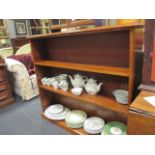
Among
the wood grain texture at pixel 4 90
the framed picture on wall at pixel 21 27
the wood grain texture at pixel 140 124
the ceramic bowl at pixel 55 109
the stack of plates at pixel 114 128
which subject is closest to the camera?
the wood grain texture at pixel 140 124

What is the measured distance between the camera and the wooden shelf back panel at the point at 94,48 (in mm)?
1366

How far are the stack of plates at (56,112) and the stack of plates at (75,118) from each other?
99mm

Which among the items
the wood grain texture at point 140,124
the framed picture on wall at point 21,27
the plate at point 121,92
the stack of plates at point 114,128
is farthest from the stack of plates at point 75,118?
the framed picture on wall at point 21,27

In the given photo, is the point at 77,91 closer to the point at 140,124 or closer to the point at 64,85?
the point at 64,85

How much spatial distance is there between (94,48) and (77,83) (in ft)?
1.47

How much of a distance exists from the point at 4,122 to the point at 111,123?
1516 mm

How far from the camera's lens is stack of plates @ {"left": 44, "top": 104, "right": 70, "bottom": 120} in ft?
6.54

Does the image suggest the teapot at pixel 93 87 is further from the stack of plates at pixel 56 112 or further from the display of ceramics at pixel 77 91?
the stack of plates at pixel 56 112

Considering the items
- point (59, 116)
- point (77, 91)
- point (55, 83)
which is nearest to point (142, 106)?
Result: point (77, 91)

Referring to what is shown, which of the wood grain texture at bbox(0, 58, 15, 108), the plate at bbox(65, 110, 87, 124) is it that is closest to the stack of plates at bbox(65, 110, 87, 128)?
the plate at bbox(65, 110, 87, 124)

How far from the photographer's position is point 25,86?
8.99 ft

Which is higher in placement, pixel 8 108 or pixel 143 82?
pixel 143 82
